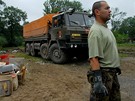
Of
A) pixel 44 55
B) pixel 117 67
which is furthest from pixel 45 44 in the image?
pixel 117 67

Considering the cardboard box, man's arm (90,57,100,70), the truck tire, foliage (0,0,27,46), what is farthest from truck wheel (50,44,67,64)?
foliage (0,0,27,46)

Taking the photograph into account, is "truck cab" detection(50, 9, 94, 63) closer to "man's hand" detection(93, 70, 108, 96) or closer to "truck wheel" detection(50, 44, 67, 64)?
"truck wheel" detection(50, 44, 67, 64)

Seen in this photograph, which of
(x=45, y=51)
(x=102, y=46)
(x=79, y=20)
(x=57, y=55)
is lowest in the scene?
(x=57, y=55)

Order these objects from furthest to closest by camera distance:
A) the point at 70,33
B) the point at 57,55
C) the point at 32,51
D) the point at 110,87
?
the point at 32,51 → the point at 57,55 → the point at 70,33 → the point at 110,87

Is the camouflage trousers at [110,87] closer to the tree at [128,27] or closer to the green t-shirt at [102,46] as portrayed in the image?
the green t-shirt at [102,46]

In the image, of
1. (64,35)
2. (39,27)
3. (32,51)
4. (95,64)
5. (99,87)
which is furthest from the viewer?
(32,51)

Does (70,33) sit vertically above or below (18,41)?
above

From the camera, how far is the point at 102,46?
378 centimetres

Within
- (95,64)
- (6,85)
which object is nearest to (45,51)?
(6,85)

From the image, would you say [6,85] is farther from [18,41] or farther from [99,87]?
[18,41]

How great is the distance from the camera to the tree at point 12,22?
61.6 meters

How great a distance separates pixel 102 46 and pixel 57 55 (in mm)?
10790

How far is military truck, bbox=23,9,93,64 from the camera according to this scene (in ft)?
43.9

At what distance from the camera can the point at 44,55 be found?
54.2 feet
